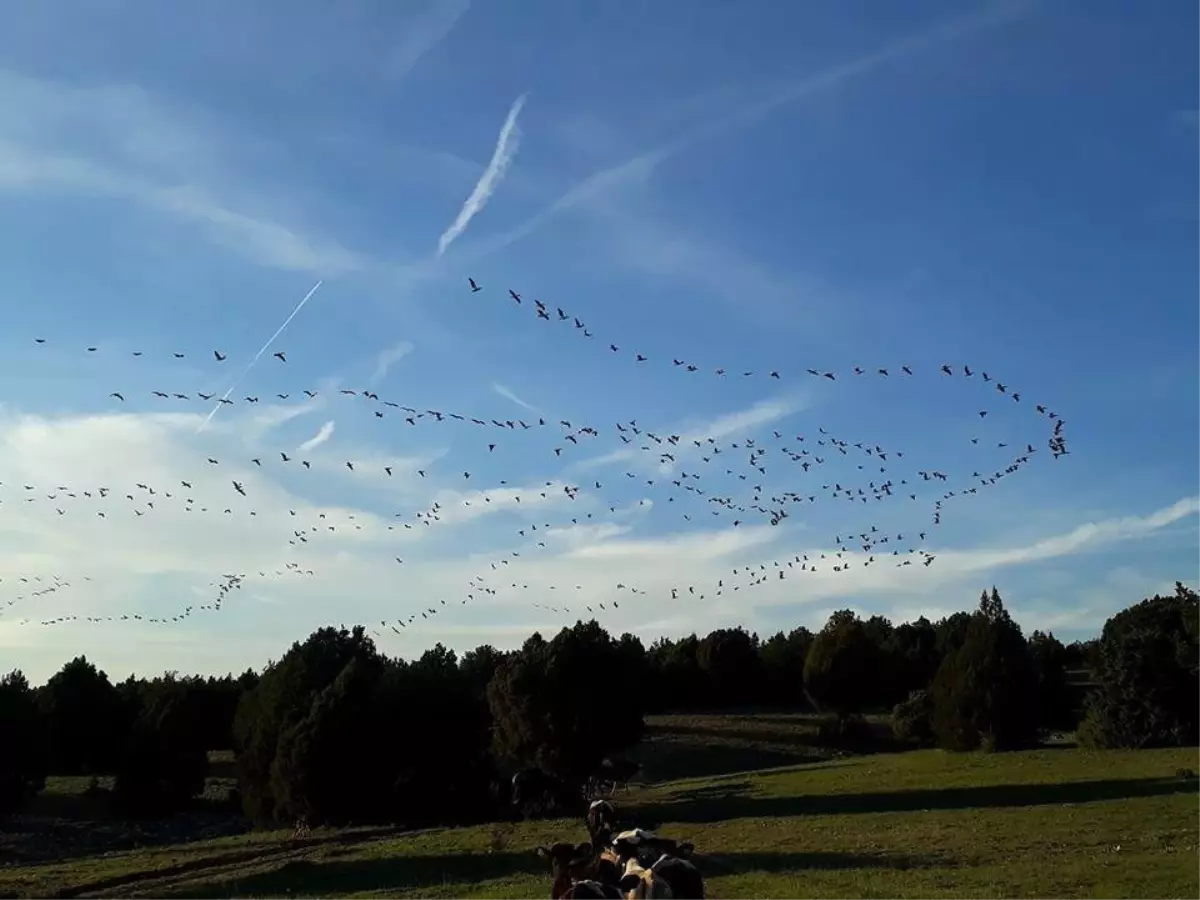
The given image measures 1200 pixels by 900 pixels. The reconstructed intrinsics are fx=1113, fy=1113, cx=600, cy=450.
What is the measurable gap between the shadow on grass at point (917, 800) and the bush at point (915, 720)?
3538 centimetres

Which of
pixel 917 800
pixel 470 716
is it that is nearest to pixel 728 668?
pixel 470 716

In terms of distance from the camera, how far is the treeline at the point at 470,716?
54.9 meters

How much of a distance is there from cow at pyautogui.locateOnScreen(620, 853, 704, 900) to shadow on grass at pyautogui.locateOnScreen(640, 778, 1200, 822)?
78.9ft

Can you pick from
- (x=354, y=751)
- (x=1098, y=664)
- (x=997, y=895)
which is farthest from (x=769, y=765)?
(x=997, y=895)

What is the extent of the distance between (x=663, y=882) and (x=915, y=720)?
2676 inches

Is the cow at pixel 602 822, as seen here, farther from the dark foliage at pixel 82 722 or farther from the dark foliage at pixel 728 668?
the dark foliage at pixel 728 668

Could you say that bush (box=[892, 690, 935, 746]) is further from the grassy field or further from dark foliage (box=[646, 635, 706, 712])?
dark foliage (box=[646, 635, 706, 712])

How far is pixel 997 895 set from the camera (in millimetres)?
21703

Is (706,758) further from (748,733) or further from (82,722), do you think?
(82,722)

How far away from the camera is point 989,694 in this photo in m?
64.2

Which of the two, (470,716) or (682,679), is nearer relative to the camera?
(470,716)

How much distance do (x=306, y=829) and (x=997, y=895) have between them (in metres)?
38.3

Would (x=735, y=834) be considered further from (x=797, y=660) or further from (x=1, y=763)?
(x=797, y=660)

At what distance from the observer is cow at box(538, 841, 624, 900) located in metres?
16.9
